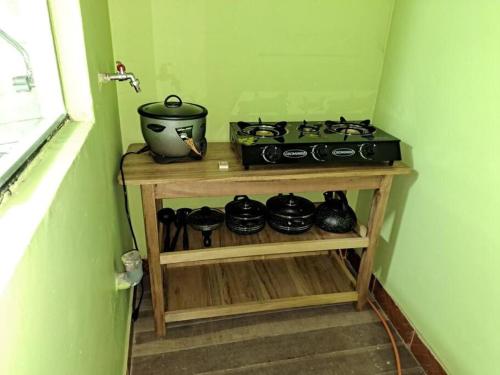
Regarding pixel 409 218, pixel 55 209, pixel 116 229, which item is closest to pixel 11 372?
pixel 55 209

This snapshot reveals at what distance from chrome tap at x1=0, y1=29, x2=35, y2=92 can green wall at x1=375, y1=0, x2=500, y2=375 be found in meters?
1.33

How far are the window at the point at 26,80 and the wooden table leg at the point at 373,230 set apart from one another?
1.24 metres

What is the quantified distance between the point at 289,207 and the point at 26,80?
3.86ft

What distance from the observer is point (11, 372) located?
16.0 inches

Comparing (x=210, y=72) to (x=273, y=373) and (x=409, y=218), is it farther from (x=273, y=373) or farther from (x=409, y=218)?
(x=273, y=373)

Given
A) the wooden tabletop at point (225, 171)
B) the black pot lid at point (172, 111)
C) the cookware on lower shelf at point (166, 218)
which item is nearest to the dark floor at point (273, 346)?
the cookware on lower shelf at point (166, 218)

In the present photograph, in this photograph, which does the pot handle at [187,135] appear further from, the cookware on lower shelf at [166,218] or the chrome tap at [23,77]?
the chrome tap at [23,77]

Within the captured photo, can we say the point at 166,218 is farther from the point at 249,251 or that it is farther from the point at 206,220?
the point at 249,251

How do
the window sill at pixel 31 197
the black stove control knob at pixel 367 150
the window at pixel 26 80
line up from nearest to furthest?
the window sill at pixel 31 197 → the window at pixel 26 80 → the black stove control knob at pixel 367 150

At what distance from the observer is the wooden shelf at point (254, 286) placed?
1668mm

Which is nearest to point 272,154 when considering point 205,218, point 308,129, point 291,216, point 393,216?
point 308,129

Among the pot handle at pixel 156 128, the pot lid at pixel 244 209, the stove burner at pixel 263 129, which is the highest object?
the pot handle at pixel 156 128

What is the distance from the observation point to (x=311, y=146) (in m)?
1.39

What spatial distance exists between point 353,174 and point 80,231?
3.35 ft
